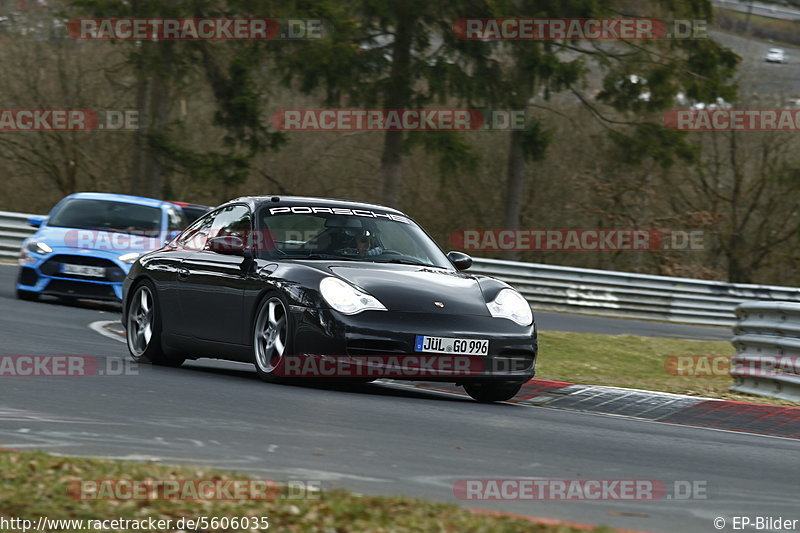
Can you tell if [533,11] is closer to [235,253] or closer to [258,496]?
[235,253]

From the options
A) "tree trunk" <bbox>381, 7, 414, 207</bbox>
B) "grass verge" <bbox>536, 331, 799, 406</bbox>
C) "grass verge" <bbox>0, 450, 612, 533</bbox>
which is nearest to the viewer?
"grass verge" <bbox>0, 450, 612, 533</bbox>

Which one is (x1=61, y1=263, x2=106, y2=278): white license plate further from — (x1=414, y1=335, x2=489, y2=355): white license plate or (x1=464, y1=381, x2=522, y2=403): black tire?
(x1=414, y1=335, x2=489, y2=355): white license plate

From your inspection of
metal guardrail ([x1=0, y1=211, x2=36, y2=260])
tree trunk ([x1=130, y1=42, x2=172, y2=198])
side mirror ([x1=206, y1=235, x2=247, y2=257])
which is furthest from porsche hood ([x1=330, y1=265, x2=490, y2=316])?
tree trunk ([x1=130, y1=42, x2=172, y2=198])

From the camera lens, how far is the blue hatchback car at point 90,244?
670 inches

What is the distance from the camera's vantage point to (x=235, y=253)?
10086 mm

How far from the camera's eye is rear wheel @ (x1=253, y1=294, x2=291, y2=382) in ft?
30.5

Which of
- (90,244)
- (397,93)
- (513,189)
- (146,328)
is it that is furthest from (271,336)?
(513,189)

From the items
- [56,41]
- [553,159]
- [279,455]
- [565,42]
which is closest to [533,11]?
[565,42]

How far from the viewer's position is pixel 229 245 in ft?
33.2

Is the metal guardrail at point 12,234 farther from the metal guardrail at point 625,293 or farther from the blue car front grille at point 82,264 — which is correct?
the metal guardrail at point 625,293

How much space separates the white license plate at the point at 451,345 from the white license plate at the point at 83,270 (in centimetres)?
899

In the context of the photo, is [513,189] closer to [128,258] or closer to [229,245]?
[128,258]

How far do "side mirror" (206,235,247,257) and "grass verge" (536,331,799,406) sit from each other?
11.9 feet

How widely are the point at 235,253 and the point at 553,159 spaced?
24857 mm
